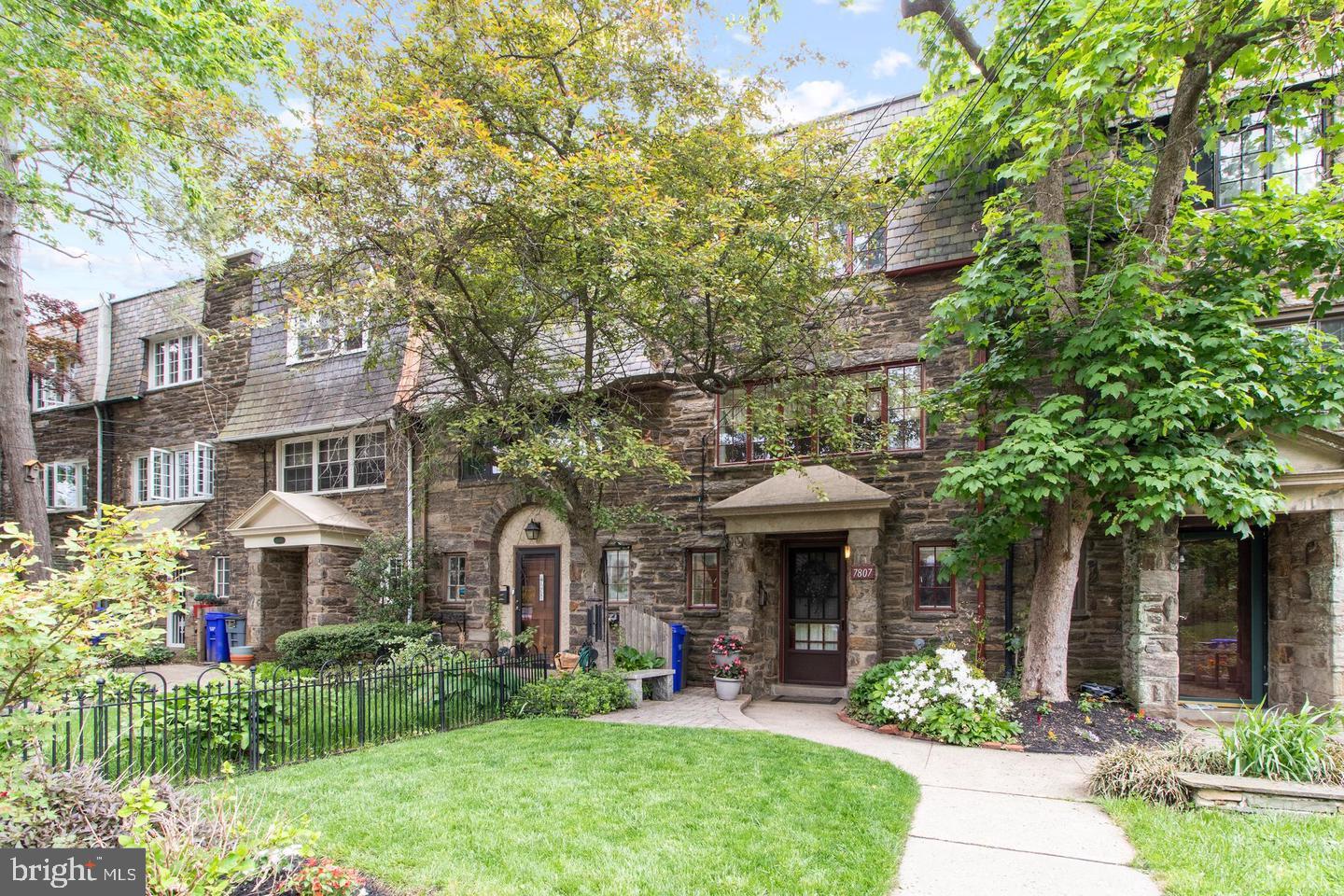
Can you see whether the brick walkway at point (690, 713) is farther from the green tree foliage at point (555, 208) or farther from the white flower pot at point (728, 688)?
the green tree foliage at point (555, 208)

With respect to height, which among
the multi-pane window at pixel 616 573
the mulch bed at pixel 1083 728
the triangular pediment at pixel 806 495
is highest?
the triangular pediment at pixel 806 495

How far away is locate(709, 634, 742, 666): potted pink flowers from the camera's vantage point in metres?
11.6

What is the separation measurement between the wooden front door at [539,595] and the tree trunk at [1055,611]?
8.41 m

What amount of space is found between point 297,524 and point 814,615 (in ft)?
33.9

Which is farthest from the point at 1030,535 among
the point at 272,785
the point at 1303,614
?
the point at 272,785

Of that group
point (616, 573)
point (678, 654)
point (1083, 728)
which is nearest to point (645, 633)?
point (678, 654)

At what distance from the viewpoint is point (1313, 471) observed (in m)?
8.65

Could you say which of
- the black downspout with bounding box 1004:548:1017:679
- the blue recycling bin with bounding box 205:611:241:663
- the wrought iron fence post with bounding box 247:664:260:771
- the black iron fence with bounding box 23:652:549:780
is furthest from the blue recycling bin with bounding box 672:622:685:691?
the blue recycling bin with bounding box 205:611:241:663

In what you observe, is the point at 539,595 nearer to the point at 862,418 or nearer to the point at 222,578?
the point at 862,418

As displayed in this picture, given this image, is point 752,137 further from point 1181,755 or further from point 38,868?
point 38,868

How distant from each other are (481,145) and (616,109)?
250 centimetres

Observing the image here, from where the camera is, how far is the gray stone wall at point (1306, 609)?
864cm

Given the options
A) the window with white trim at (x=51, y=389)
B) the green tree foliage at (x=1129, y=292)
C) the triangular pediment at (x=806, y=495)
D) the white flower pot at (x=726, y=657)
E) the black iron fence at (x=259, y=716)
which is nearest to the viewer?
the black iron fence at (x=259, y=716)

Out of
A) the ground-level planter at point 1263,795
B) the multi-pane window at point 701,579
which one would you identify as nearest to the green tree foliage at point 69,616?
the ground-level planter at point 1263,795
